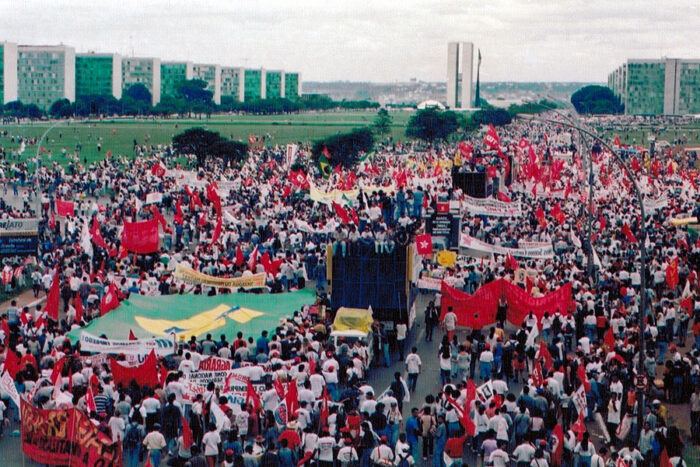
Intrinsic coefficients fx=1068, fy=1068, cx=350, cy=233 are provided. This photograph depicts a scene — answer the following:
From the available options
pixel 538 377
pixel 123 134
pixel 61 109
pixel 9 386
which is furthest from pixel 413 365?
pixel 61 109

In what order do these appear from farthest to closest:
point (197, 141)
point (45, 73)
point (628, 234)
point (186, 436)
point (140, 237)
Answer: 1. point (45, 73)
2. point (197, 141)
3. point (628, 234)
4. point (140, 237)
5. point (186, 436)

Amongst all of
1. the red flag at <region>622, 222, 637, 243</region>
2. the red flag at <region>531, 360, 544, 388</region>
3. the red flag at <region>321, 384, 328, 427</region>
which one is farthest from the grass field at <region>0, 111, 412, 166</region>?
the red flag at <region>321, 384, 328, 427</region>

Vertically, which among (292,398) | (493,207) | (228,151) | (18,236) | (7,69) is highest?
(7,69)

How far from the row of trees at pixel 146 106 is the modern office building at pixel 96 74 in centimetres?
355

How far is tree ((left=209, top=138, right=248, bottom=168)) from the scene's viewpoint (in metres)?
70.2

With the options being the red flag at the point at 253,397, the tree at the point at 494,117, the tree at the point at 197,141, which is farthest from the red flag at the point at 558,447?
the tree at the point at 494,117

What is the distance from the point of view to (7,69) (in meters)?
168

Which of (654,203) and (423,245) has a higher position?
(654,203)

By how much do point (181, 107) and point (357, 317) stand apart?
497 ft

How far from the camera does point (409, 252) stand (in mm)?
21938

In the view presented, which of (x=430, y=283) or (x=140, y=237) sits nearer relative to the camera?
(x=430, y=283)

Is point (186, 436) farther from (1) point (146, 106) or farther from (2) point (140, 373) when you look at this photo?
(1) point (146, 106)

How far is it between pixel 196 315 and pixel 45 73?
165 meters

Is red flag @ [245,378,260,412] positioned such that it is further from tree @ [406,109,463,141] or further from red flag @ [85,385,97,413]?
tree @ [406,109,463,141]
